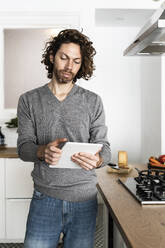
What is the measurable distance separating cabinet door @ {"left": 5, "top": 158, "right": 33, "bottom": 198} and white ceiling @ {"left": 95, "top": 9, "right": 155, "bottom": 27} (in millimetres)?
1777

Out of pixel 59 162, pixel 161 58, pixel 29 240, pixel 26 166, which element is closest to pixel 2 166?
pixel 26 166

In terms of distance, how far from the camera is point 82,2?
11.4 ft

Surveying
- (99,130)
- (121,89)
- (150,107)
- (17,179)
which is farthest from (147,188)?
(121,89)

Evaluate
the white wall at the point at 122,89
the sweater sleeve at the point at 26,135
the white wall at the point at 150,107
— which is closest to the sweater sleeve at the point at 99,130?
the sweater sleeve at the point at 26,135

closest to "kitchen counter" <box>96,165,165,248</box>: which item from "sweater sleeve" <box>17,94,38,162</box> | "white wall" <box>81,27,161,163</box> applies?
"sweater sleeve" <box>17,94,38,162</box>

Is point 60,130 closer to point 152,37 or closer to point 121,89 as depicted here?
point 152,37

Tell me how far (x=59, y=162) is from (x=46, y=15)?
249 cm

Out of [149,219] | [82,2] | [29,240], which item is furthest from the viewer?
[82,2]

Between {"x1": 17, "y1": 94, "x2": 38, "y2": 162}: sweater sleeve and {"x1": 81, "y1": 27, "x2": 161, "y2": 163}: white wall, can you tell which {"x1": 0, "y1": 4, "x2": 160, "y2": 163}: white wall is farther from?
{"x1": 17, "y1": 94, "x2": 38, "y2": 162}: sweater sleeve

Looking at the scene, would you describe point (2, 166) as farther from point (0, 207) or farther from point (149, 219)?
point (149, 219)

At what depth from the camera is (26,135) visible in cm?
156

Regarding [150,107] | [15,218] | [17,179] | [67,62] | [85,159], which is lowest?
[15,218]

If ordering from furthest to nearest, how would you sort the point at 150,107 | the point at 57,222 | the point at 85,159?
1. the point at 150,107
2. the point at 57,222
3. the point at 85,159

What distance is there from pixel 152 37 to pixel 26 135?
85 centimetres
